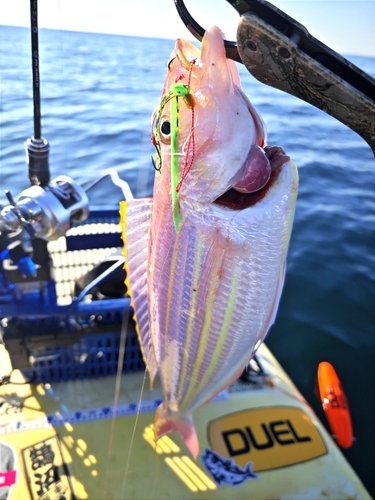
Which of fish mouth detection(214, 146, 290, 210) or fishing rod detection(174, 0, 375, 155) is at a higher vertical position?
fishing rod detection(174, 0, 375, 155)

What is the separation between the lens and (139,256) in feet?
4.79

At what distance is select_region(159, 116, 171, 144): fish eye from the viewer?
1083 mm

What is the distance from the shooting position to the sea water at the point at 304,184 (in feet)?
11.1

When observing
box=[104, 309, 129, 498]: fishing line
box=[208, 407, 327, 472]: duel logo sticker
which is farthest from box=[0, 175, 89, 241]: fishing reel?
box=[208, 407, 327, 472]: duel logo sticker

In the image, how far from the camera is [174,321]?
1348 mm

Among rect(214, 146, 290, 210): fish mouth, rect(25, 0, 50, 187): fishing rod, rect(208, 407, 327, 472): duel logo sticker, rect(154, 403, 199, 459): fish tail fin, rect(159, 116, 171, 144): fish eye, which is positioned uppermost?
rect(159, 116, 171, 144): fish eye

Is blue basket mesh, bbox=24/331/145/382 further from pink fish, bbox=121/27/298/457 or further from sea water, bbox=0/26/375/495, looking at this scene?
sea water, bbox=0/26/375/495

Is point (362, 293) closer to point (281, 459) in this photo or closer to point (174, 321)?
point (281, 459)

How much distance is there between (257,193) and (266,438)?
1738 mm

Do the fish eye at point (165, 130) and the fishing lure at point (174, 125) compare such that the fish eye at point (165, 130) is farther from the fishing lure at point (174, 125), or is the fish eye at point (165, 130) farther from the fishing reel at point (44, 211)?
the fishing reel at point (44, 211)

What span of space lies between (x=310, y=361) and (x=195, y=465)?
160 centimetres

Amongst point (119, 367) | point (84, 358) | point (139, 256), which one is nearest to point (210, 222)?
point (139, 256)

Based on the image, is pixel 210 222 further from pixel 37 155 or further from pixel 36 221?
pixel 37 155

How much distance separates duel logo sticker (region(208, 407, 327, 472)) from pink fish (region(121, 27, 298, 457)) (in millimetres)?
974
